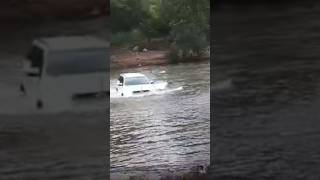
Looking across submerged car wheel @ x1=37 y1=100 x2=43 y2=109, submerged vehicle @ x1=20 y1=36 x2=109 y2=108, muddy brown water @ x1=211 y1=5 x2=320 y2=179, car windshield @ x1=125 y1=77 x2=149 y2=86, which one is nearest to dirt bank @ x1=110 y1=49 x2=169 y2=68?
car windshield @ x1=125 y1=77 x2=149 y2=86

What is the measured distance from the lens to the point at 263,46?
17.6 ft

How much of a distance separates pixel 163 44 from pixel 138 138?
2.62ft

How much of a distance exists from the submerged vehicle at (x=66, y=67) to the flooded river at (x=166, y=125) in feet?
1.16

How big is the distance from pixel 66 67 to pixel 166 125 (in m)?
1.02

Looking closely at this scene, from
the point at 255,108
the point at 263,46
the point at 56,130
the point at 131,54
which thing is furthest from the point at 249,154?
the point at 56,130

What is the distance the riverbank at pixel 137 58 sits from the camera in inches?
209

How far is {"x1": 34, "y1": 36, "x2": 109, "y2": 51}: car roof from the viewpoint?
4836mm

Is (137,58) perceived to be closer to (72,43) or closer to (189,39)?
(189,39)

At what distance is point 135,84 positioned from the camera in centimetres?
538

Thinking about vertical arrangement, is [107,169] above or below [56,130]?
below

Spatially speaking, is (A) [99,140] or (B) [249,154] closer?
(A) [99,140]

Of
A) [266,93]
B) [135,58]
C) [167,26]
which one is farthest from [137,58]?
[266,93]

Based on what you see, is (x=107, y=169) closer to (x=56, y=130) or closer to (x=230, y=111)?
(x=56, y=130)

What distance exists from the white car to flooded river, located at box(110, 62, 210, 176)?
43 mm
